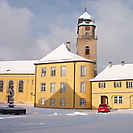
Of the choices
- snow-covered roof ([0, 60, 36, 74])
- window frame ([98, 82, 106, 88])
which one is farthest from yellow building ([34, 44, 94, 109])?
snow-covered roof ([0, 60, 36, 74])

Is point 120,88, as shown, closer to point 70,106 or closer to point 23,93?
point 70,106

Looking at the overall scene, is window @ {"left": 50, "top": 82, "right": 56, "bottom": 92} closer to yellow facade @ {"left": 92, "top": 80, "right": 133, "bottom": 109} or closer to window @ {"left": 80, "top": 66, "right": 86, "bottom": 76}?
window @ {"left": 80, "top": 66, "right": 86, "bottom": 76}

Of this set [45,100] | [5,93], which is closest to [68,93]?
[45,100]

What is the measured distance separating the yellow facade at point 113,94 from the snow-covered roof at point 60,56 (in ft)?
18.3

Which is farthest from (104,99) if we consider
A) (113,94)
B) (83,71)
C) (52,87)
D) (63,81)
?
(52,87)

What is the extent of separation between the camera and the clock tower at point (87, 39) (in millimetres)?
50688

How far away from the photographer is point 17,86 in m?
47.1

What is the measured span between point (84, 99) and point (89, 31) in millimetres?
18778

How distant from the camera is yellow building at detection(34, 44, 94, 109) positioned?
3841cm

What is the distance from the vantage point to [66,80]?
39.2 m

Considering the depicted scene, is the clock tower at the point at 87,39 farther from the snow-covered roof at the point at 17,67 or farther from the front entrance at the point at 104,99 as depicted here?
the front entrance at the point at 104,99

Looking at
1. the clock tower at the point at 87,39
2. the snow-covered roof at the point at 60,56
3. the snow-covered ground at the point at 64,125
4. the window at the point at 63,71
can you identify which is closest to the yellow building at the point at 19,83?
the snow-covered roof at the point at 60,56

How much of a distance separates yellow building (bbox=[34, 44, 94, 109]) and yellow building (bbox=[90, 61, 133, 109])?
1318 millimetres

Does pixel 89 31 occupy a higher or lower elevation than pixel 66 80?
higher
